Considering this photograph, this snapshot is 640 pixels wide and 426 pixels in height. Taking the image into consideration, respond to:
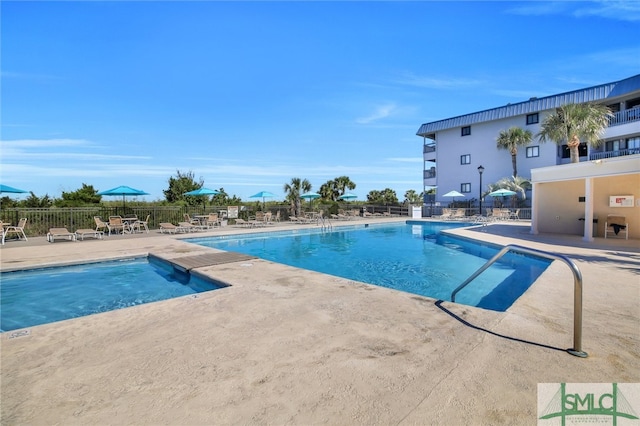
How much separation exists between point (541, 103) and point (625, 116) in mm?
5306

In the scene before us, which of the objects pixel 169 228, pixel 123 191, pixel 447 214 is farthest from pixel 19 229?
pixel 447 214

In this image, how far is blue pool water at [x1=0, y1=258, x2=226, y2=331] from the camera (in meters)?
5.57

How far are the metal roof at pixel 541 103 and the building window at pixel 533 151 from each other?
285cm

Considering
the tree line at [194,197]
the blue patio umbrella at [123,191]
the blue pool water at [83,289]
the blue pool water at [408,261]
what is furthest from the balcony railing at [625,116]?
the blue patio umbrella at [123,191]

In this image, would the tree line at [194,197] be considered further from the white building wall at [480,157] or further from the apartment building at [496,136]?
the apartment building at [496,136]

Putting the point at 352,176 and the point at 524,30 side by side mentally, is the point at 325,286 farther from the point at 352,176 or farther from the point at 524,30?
the point at 352,176

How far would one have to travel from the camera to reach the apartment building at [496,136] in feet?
72.3

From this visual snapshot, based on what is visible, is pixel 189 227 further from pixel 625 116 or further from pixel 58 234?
pixel 625 116

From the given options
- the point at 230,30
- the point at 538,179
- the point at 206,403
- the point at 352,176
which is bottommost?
the point at 206,403

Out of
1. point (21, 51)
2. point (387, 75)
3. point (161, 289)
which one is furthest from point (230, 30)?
point (161, 289)

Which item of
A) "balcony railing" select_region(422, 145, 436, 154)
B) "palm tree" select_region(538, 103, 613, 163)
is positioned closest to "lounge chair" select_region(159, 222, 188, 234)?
"palm tree" select_region(538, 103, 613, 163)

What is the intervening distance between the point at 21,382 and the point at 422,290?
6302 millimetres

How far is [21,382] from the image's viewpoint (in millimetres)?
2504

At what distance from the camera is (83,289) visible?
6.80m
